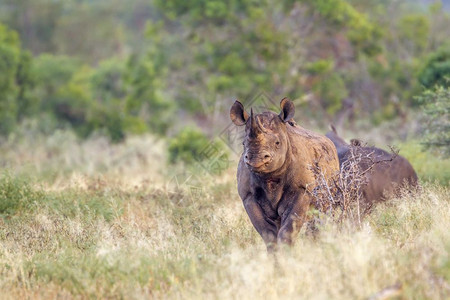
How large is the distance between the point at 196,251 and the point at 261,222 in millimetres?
796

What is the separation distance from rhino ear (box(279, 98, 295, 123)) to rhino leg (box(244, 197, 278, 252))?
952mm

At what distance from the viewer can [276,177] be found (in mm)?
8758

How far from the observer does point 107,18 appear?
61.7 meters

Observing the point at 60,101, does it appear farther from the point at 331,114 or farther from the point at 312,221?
the point at 312,221

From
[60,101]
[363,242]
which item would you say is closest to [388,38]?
[60,101]

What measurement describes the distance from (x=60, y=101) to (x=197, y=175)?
20.1 meters

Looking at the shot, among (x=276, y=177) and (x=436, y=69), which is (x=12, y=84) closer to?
(x=436, y=69)

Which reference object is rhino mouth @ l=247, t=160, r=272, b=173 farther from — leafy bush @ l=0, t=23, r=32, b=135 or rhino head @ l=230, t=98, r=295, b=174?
leafy bush @ l=0, t=23, r=32, b=135

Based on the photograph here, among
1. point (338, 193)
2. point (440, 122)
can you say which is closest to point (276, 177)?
point (338, 193)

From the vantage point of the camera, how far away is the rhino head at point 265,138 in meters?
8.30

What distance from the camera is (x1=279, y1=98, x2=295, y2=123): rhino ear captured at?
347 inches

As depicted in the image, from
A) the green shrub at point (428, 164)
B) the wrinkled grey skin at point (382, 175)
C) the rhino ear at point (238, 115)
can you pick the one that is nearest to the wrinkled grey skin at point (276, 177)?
the rhino ear at point (238, 115)

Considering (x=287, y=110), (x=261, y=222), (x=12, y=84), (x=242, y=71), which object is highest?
(x=287, y=110)

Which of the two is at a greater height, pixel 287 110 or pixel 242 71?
pixel 287 110
